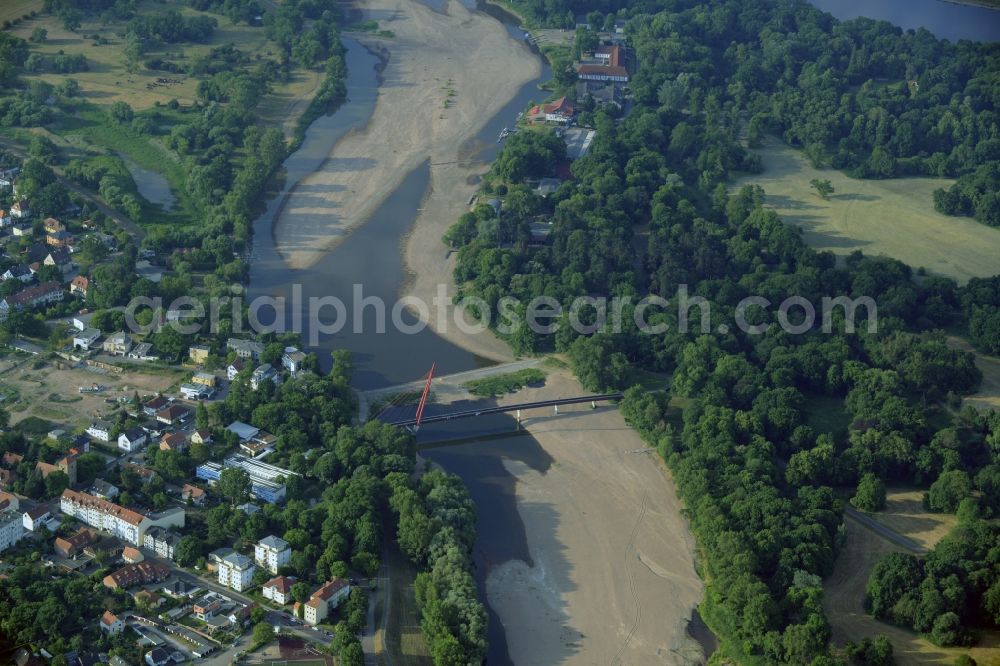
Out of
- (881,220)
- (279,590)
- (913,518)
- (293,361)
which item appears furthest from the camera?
(881,220)

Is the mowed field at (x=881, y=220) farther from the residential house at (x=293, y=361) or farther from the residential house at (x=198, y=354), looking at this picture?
the residential house at (x=198, y=354)

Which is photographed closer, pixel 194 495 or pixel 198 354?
pixel 194 495

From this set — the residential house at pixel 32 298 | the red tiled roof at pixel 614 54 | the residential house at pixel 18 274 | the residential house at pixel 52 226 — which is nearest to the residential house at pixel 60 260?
the residential house at pixel 18 274

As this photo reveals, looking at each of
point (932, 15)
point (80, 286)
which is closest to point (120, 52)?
point (80, 286)

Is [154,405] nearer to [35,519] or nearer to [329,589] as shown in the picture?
[35,519]

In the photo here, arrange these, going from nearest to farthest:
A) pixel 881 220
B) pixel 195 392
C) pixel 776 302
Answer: pixel 195 392 → pixel 776 302 → pixel 881 220

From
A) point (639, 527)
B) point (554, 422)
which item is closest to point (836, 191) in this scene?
point (554, 422)
